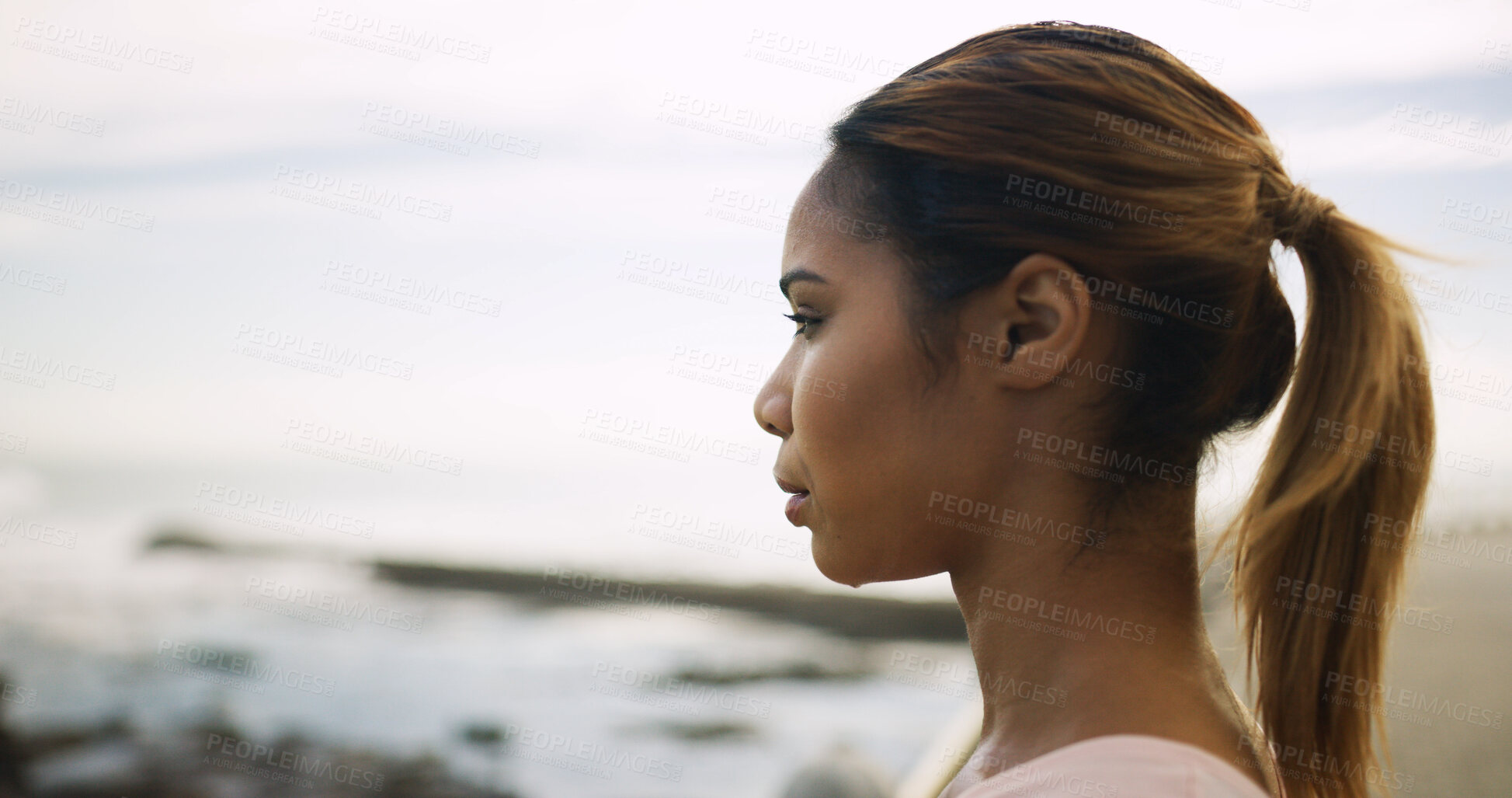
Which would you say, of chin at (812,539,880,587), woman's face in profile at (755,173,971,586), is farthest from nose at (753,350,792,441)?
chin at (812,539,880,587)

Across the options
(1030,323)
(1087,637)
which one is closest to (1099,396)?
(1030,323)

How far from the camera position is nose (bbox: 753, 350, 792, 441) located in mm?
890

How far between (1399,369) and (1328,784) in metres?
0.35

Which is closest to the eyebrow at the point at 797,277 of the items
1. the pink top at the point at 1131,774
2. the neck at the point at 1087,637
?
the neck at the point at 1087,637

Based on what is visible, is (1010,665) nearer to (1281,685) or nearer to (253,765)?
(1281,685)

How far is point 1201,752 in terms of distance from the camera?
0.69m

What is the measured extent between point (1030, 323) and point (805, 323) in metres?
0.20

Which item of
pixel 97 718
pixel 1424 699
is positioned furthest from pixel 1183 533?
pixel 97 718

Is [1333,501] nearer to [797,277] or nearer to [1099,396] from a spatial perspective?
[1099,396]

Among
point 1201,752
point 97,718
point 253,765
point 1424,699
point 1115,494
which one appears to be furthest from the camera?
point 97,718

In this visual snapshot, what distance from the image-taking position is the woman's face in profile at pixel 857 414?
0.81 m

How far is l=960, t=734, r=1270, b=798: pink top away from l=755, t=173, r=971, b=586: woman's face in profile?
21cm

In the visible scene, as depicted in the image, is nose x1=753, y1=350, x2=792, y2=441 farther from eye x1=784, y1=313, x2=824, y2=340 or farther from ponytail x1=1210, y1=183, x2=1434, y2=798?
ponytail x1=1210, y1=183, x2=1434, y2=798

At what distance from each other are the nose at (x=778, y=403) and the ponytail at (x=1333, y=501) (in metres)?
0.40
